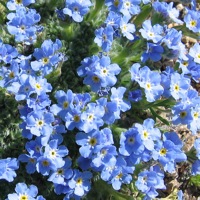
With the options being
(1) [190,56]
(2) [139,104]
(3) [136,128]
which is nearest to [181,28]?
(1) [190,56]

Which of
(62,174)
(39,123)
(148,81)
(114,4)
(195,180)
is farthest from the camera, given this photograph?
(195,180)

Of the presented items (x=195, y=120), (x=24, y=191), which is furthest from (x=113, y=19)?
(x=24, y=191)

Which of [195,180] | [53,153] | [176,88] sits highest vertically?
[176,88]

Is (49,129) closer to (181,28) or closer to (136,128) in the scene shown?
(136,128)

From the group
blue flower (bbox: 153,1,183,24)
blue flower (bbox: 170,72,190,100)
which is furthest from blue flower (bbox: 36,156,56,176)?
blue flower (bbox: 153,1,183,24)

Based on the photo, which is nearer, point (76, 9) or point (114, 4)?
point (76, 9)

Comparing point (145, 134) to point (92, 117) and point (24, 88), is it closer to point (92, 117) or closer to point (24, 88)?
point (92, 117)

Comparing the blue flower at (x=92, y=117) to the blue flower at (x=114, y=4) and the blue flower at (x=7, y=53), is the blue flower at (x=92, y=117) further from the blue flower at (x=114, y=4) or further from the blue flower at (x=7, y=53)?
the blue flower at (x=114, y=4)

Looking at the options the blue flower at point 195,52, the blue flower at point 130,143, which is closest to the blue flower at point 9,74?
the blue flower at point 130,143
